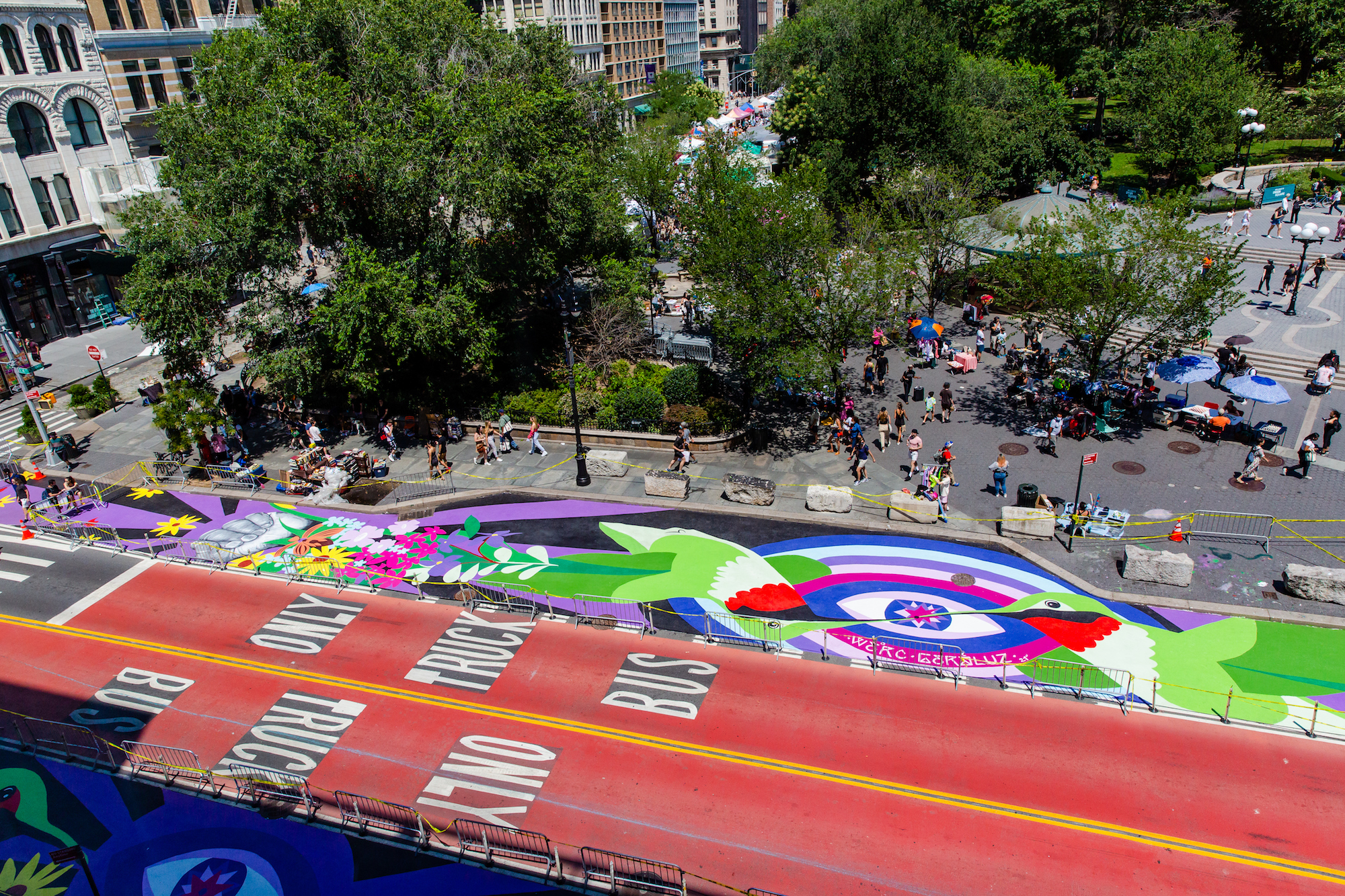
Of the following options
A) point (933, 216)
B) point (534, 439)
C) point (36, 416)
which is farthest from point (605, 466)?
point (36, 416)

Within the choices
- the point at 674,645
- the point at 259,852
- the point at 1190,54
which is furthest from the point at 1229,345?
the point at 259,852

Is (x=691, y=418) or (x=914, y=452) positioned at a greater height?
(x=691, y=418)

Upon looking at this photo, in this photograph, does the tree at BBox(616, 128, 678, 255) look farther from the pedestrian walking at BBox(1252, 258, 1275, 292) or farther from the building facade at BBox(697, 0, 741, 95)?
the building facade at BBox(697, 0, 741, 95)

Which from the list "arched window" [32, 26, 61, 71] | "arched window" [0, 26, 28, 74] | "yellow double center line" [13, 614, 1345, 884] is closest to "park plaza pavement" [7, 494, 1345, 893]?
"yellow double center line" [13, 614, 1345, 884]

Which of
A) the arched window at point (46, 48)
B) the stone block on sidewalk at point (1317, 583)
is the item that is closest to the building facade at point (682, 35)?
the arched window at point (46, 48)

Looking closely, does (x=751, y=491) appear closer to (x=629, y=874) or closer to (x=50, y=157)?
(x=629, y=874)

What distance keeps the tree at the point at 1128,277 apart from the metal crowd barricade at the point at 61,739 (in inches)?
1247

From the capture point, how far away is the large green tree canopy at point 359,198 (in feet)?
96.1

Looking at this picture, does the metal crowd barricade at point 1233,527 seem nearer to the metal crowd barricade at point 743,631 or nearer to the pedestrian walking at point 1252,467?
the pedestrian walking at point 1252,467

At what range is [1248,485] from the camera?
25641mm

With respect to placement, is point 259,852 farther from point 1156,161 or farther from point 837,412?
point 1156,161

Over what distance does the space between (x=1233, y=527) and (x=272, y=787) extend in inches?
1021

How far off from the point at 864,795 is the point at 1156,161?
50.7 m

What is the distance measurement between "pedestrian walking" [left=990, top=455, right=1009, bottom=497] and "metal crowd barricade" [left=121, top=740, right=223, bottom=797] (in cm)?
2279
